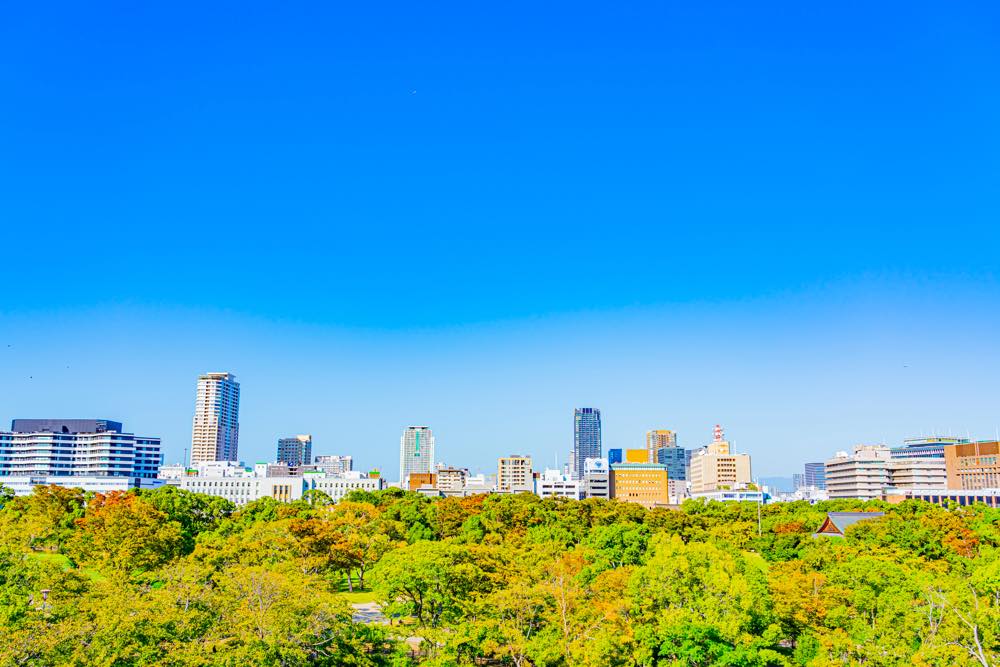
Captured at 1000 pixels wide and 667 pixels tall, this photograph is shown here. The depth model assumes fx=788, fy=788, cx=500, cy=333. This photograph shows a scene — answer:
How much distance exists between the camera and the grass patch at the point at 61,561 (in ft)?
115

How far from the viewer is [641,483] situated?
574ft

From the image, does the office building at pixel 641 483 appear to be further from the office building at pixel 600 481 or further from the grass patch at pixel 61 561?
the grass patch at pixel 61 561

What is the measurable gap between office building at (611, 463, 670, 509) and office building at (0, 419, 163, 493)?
100606mm

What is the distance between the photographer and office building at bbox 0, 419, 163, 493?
163625 millimetres

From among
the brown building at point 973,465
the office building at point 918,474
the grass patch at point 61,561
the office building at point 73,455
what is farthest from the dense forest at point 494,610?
the office building at point 918,474

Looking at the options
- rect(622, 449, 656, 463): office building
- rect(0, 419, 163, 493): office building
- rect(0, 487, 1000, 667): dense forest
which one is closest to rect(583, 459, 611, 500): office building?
rect(622, 449, 656, 463): office building

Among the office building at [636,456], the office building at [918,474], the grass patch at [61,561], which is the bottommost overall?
the grass patch at [61,561]

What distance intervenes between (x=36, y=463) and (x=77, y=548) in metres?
135

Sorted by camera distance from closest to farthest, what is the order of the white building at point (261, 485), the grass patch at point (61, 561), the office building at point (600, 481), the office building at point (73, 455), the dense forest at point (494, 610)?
the dense forest at point (494, 610), the grass patch at point (61, 561), the white building at point (261, 485), the office building at point (73, 455), the office building at point (600, 481)

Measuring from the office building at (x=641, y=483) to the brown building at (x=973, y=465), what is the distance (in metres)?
61.4

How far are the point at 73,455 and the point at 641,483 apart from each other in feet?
400

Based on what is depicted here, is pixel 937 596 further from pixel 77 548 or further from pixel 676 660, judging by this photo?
pixel 77 548

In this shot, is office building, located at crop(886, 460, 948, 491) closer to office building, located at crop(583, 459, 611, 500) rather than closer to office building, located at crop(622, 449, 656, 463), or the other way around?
office building, located at crop(622, 449, 656, 463)

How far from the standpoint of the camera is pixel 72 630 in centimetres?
2453
